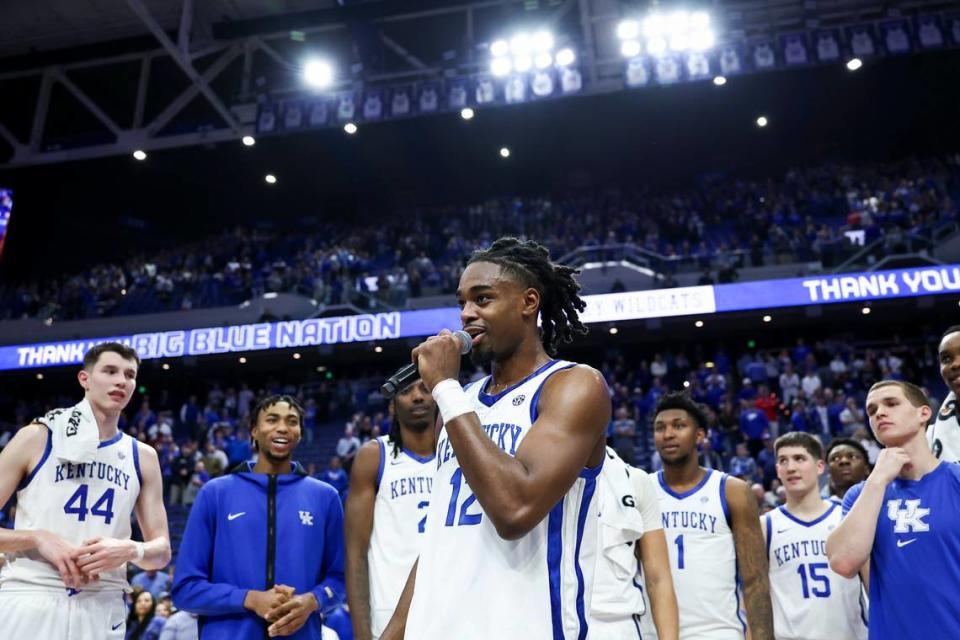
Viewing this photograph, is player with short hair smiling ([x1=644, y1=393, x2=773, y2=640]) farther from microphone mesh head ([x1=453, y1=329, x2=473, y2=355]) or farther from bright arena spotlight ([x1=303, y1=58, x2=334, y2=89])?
bright arena spotlight ([x1=303, y1=58, x2=334, y2=89])

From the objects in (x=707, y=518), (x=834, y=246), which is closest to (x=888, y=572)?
(x=707, y=518)

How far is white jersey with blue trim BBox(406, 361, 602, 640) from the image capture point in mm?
2051

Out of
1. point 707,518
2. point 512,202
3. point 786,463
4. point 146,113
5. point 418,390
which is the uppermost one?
point 146,113

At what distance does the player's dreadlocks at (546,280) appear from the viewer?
244cm

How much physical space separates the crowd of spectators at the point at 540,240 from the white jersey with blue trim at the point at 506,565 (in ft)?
52.8

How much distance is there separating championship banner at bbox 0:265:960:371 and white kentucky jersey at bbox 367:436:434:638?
11825mm

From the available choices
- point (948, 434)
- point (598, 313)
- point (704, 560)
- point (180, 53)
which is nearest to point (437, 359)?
point (704, 560)

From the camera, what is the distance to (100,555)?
142 inches

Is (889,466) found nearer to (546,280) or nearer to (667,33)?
(546,280)

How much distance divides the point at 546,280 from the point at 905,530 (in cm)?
198

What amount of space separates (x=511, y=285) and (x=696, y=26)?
17.9 meters

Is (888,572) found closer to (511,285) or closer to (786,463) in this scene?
(786,463)

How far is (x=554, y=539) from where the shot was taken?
2.14m

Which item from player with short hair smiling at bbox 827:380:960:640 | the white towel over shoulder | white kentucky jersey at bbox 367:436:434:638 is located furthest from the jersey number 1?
player with short hair smiling at bbox 827:380:960:640
